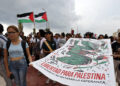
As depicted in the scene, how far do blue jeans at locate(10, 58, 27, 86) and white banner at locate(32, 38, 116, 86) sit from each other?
0.51 meters

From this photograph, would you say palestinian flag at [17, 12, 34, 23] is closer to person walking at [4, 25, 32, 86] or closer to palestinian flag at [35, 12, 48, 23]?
palestinian flag at [35, 12, 48, 23]

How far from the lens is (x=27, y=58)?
2.93m

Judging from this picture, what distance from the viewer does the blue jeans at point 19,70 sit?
2807 mm

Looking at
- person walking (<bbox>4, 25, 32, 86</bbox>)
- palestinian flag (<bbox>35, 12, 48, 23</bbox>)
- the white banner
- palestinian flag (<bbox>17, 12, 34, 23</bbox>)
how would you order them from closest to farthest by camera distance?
person walking (<bbox>4, 25, 32, 86</bbox>) → the white banner → palestinian flag (<bbox>17, 12, 34, 23</bbox>) → palestinian flag (<bbox>35, 12, 48, 23</bbox>)

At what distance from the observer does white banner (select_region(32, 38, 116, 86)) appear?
2.98 meters

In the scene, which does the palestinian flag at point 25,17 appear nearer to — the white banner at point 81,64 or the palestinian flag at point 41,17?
the palestinian flag at point 41,17

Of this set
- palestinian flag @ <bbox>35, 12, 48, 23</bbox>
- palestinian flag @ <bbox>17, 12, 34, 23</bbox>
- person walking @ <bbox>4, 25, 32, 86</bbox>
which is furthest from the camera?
palestinian flag @ <bbox>35, 12, 48, 23</bbox>

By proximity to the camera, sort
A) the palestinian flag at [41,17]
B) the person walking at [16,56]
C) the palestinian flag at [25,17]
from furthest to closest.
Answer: the palestinian flag at [41,17]
the palestinian flag at [25,17]
the person walking at [16,56]

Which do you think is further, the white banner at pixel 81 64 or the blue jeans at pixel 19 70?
the white banner at pixel 81 64

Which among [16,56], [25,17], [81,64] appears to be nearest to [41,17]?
[25,17]

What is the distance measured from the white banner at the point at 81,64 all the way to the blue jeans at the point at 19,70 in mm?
515

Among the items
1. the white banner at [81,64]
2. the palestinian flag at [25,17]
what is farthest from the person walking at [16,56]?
the palestinian flag at [25,17]

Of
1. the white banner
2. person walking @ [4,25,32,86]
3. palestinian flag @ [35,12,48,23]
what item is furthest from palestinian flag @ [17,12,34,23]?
person walking @ [4,25,32,86]

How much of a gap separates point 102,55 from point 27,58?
227 centimetres
